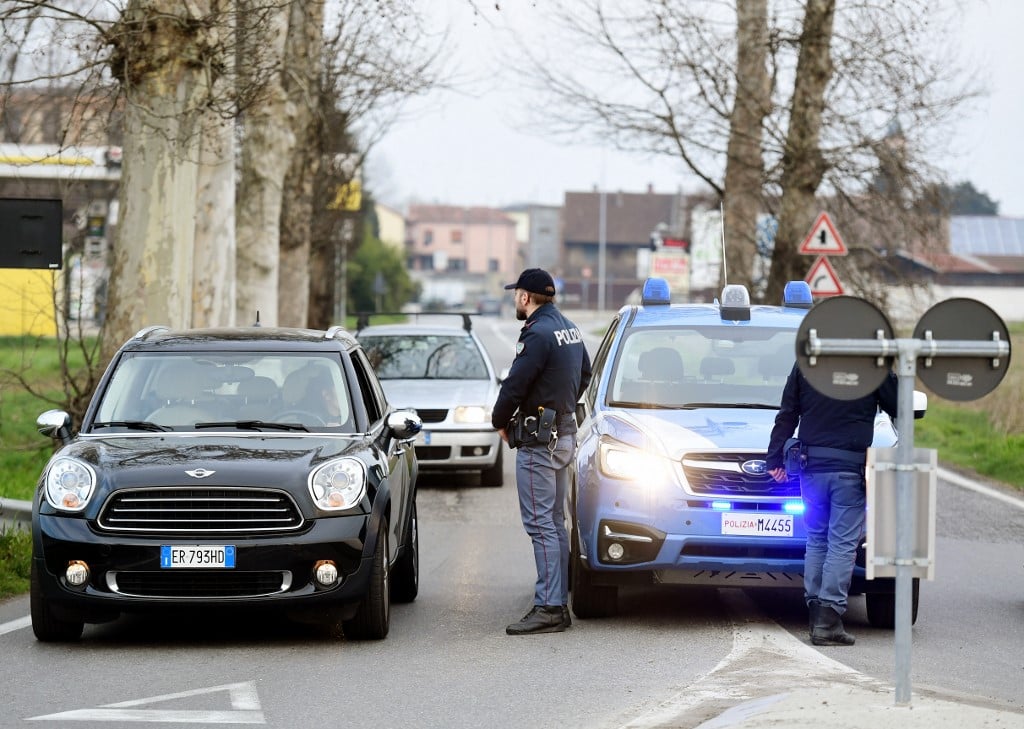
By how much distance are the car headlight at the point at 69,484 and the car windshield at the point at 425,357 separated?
387 inches

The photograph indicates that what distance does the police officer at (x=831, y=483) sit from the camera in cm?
864

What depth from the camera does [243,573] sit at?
336 inches

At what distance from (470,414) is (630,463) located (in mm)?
7921

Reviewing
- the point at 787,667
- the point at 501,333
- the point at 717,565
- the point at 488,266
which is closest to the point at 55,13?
the point at 717,565

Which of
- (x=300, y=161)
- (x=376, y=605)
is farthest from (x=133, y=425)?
(x=300, y=161)

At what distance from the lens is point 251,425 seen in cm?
945

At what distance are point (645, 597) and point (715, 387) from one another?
1442 mm

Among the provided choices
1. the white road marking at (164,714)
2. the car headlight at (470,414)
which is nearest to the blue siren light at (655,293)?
the white road marking at (164,714)

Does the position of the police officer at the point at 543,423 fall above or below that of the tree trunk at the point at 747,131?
below

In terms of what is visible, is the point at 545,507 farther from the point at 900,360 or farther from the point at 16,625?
the point at 900,360

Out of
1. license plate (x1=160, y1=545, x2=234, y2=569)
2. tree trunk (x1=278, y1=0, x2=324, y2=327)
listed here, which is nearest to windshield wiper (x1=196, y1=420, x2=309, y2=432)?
license plate (x1=160, y1=545, x2=234, y2=569)

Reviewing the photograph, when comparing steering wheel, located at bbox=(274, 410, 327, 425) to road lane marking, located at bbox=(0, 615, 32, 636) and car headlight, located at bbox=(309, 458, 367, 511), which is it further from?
road lane marking, located at bbox=(0, 615, 32, 636)

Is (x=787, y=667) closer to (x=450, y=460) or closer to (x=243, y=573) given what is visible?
(x=243, y=573)

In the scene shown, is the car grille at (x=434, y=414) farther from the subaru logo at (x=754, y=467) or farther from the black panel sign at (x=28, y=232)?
the subaru logo at (x=754, y=467)
